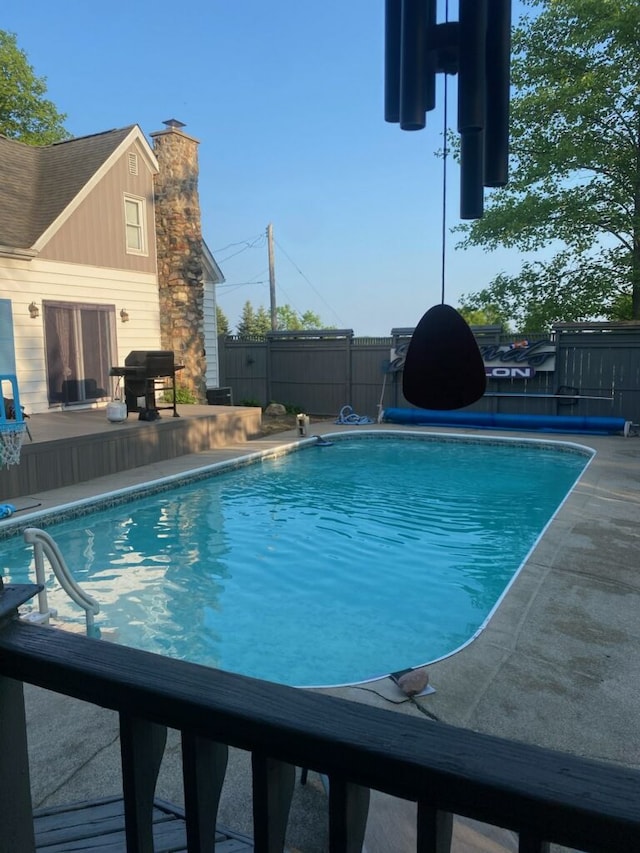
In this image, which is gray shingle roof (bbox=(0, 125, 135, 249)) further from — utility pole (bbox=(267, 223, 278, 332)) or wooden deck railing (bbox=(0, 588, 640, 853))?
utility pole (bbox=(267, 223, 278, 332))

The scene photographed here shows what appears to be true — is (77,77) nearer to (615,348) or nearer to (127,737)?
(615,348)

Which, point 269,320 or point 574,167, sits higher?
point 574,167

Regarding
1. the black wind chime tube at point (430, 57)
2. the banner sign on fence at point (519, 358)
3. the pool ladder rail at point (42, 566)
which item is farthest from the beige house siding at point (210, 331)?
the black wind chime tube at point (430, 57)

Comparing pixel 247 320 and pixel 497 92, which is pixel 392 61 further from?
pixel 247 320

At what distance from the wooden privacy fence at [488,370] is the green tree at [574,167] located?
3.78 meters

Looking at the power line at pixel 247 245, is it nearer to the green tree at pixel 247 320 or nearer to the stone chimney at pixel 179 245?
the green tree at pixel 247 320

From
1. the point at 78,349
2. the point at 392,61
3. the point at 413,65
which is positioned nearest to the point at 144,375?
the point at 78,349

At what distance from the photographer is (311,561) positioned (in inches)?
249

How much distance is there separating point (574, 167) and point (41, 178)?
1233cm

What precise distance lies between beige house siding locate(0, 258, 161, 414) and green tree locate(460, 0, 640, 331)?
9.26 m

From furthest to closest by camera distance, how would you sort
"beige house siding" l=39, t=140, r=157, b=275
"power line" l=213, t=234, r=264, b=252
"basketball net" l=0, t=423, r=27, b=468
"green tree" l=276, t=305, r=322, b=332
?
"green tree" l=276, t=305, r=322, b=332
"power line" l=213, t=234, r=264, b=252
"beige house siding" l=39, t=140, r=157, b=275
"basketball net" l=0, t=423, r=27, b=468

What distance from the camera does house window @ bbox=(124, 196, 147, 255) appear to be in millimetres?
12961

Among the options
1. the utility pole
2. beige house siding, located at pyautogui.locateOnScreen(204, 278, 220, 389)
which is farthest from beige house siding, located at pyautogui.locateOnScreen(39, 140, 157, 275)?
the utility pole

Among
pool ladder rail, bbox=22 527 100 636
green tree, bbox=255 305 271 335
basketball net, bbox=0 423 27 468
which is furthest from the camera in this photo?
green tree, bbox=255 305 271 335
